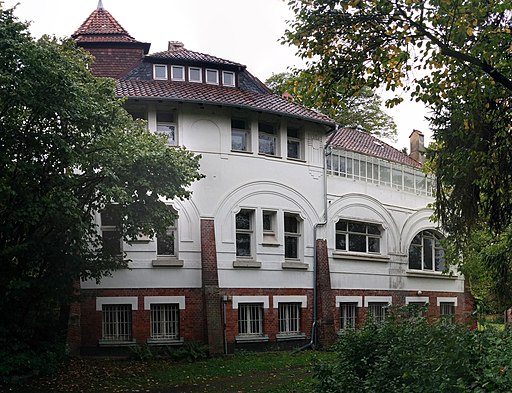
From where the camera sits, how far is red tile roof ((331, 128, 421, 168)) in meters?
32.5

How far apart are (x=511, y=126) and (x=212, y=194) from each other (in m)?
13.7

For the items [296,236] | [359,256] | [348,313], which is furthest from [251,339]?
[359,256]

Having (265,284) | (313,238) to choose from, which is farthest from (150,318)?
(313,238)

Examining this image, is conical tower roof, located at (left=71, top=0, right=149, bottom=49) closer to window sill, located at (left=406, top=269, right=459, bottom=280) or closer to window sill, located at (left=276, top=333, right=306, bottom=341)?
window sill, located at (left=276, top=333, right=306, bottom=341)

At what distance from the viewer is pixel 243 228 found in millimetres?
27219

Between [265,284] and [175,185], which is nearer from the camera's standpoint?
[175,185]

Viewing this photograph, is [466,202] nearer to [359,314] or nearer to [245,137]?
[245,137]

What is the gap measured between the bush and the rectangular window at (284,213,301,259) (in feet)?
51.0

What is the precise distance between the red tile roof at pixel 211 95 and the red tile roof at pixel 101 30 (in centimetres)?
389

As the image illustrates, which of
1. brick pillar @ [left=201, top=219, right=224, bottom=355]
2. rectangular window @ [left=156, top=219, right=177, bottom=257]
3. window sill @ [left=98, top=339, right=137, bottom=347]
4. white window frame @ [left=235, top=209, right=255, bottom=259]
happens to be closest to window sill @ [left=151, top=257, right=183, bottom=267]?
rectangular window @ [left=156, top=219, right=177, bottom=257]

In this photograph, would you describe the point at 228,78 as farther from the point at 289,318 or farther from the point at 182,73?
the point at 289,318

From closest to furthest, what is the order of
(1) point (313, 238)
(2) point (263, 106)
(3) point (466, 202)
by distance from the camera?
1. (3) point (466, 202)
2. (2) point (263, 106)
3. (1) point (313, 238)

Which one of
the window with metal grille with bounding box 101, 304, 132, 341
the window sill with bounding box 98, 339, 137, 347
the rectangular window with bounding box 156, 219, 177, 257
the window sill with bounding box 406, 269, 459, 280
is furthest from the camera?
the window sill with bounding box 406, 269, 459, 280

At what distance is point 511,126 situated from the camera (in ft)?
47.2
